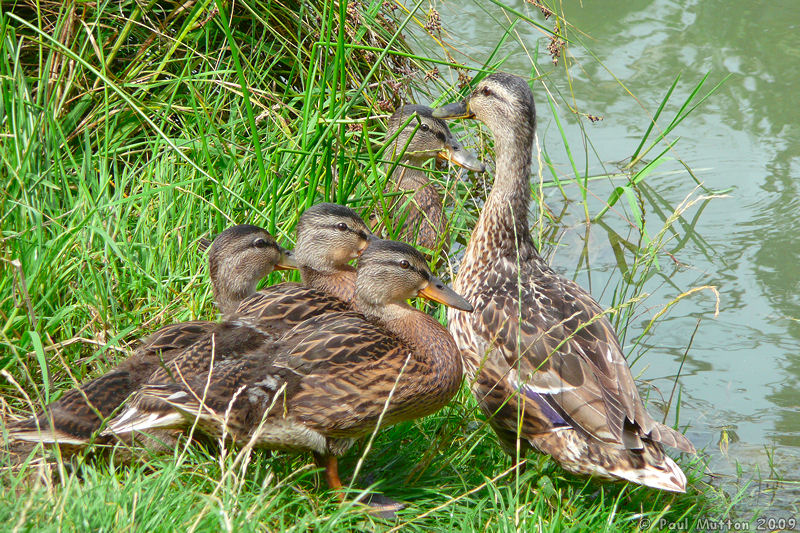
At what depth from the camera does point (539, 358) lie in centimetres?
409

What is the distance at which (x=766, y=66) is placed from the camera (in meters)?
7.97

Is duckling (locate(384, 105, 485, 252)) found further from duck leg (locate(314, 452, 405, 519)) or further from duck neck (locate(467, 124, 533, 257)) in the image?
duck leg (locate(314, 452, 405, 519))

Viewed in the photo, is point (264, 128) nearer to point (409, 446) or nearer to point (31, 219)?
point (31, 219)

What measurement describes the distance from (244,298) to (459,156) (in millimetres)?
2186

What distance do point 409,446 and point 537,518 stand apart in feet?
2.48

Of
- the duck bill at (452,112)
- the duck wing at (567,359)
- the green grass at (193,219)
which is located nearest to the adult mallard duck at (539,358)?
the duck wing at (567,359)

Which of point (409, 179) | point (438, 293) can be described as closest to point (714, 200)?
point (409, 179)

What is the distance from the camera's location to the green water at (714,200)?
→ 205 inches

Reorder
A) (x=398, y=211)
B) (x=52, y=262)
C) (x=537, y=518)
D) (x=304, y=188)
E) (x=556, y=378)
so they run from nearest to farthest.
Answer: (x=537, y=518) < (x=556, y=378) < (x=52, y=262) < (x=304, y=188) < (x=398, y=211)

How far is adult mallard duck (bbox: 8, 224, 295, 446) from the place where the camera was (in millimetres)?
3574

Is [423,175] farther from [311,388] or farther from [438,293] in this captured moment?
[311,388]

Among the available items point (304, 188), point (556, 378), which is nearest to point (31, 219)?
point (304, 188)

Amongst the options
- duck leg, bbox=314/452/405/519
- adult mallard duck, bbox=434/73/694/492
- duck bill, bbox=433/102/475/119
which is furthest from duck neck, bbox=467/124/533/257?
duck leg, bbox=314/452/405/519

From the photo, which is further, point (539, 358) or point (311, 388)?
point (539, 358)
